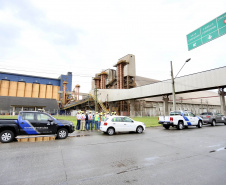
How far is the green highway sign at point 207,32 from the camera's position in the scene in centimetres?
949

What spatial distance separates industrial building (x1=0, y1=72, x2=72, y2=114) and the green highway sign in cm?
5097

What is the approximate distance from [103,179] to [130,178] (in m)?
0.72

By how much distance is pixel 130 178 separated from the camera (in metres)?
3.99

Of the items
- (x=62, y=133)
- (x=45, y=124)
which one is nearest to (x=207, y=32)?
(x=62, y=133)

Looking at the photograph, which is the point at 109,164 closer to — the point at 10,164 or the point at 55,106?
the point at 10,164

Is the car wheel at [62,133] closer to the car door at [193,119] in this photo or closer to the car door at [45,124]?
the car door at [45,124]

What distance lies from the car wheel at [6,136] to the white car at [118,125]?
610 cm

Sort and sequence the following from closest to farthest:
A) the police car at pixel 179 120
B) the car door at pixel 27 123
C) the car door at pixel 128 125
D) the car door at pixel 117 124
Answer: the car door at pixel 27 123
the car door at pixel 117 124
the car door at pixel 128 125
the police car at pixel 179 120

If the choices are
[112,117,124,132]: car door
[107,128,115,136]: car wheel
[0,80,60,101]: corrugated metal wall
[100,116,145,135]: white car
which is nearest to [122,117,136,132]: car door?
[100,116,145,135]: white car

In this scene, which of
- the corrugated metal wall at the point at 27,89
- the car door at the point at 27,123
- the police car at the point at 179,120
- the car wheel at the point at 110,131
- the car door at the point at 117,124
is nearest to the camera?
the car door at the point at 27,123

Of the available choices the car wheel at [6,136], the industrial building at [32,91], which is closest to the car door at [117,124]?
the car wheel at [6,136]

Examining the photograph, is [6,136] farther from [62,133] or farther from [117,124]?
[117,124]

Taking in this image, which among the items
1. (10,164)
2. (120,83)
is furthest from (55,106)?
(10,164)

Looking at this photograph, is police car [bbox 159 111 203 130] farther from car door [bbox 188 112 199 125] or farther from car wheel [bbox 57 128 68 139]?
car wheel [bbox 57 128 68 139]
